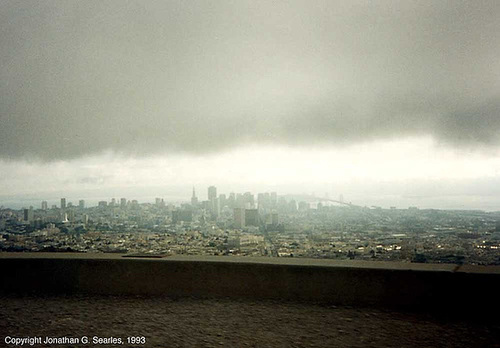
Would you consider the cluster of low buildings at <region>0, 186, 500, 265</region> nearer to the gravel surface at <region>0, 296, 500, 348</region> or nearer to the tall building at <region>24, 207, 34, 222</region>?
the tall building at <region>24, 207, 34, 222</region>

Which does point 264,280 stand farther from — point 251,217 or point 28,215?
point 28,215

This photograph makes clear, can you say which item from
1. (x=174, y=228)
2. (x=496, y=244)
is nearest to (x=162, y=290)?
(x=496, y=244)

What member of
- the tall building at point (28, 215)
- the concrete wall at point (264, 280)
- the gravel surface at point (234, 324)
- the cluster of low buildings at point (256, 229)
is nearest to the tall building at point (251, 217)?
the cluster of low buildings at point (256, 229)

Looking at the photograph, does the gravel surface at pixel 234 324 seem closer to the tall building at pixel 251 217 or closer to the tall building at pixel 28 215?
the tall building at pixel 251 217

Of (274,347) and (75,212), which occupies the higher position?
(75,212)

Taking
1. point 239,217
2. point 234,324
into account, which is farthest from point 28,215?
point 234,324

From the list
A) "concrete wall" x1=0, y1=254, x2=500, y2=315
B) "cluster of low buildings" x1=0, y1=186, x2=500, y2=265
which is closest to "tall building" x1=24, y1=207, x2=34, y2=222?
"cluster of low buildings" x1=0, y1=186, x2=500, y2=265

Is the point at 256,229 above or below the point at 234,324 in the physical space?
above

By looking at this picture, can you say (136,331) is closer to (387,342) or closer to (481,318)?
(387,342)

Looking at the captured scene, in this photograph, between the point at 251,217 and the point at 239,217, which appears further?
the point at 239,217
